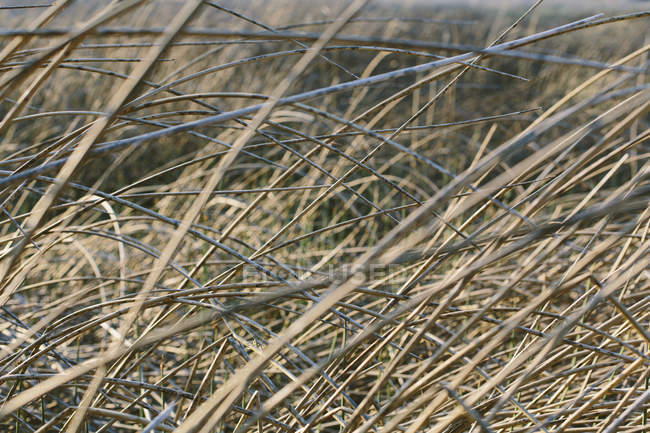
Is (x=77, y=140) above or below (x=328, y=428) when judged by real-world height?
above

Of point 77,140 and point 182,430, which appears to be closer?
point 182,430

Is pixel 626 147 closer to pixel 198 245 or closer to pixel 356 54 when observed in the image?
pixel 198 245

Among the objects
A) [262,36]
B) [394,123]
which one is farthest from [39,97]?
[262,36]

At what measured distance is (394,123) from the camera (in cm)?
→ 202

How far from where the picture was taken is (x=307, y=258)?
127 cm

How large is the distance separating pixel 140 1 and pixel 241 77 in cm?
247

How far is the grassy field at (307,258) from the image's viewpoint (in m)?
0.32

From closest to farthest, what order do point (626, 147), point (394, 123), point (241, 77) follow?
point (626, 147)
point (394, 123)
point (241, 77)

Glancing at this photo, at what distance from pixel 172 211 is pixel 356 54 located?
243cm

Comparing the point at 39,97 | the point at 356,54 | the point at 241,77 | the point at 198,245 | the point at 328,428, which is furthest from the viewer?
the point at 356,54

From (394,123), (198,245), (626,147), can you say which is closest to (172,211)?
(198,245)

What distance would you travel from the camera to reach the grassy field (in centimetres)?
32

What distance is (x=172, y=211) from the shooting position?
1488 millimetres

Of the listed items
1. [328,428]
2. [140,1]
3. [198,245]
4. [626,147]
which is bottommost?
[328,428]
